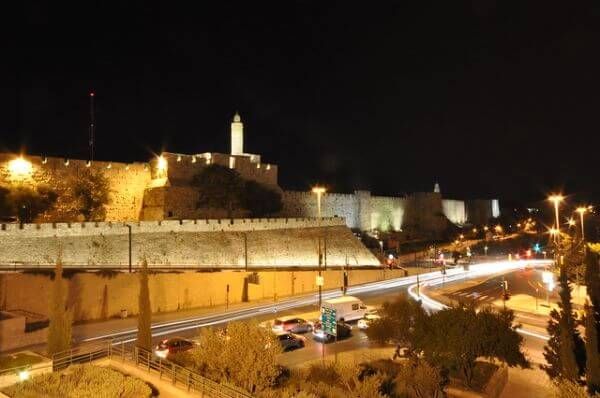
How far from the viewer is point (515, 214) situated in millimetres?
93812

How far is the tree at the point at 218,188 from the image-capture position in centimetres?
4053

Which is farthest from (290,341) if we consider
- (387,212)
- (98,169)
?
(387,212)

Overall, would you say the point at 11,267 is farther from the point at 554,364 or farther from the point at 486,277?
the point at 486,277

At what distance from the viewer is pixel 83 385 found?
10773mm

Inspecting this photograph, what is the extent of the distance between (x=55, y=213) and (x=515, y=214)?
8183 cm

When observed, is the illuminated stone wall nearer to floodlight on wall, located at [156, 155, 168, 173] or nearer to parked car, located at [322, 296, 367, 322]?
floodlight on wall, located at [156, 155, 168, 173]

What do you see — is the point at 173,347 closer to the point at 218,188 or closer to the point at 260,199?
the point at 218,188

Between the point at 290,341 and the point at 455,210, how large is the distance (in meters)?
65.3

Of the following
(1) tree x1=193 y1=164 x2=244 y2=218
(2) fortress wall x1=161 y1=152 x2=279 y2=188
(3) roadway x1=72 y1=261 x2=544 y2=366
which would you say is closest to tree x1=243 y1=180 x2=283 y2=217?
(2) fortress wall x1=161 y1=152 x2=279 y2=188

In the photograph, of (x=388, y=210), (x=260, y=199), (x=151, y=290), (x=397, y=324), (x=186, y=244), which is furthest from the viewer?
(x=388, y=210)

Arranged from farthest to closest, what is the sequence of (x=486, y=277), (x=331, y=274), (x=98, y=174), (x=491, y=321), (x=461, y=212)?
(x=461, y=212)
(x=486, y=277)
(x=98, y=174)
(x=331, y=274)
(x=491, y=321)

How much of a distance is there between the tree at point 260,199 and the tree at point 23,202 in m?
15.8

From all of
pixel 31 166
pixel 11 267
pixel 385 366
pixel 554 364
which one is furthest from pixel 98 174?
pixel 554 364

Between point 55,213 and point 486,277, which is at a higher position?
point 55,213
